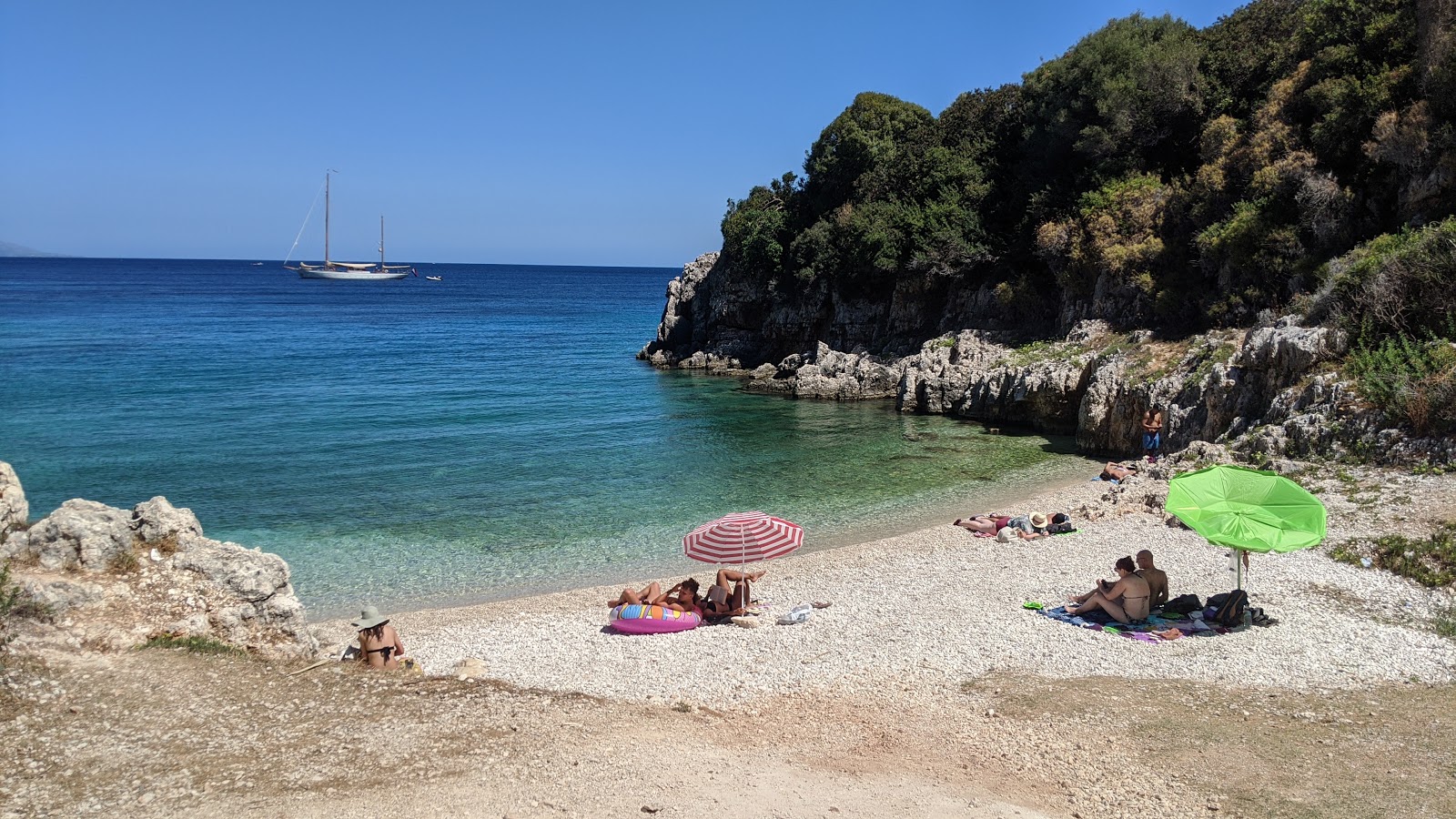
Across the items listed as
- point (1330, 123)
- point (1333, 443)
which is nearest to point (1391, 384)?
point (1333, 443)

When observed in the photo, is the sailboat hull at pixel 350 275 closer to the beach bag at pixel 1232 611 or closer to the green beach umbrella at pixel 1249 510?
the green beach umbrella at pixel 1249 510

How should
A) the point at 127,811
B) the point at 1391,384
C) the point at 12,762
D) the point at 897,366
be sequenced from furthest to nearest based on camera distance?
the point at 897,366
the point at 1391,384
the point at 12,762
the point at 127,811

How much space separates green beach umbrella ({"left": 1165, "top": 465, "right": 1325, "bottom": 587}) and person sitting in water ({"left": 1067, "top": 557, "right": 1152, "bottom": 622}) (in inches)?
46.7

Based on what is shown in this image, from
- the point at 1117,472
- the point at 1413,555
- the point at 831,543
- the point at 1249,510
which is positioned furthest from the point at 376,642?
the point at 1117,472

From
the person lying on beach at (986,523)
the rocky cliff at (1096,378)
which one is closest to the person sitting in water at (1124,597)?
the person lying on beach at (986,523)

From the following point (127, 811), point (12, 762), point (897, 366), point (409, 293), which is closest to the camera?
point (127, 811)

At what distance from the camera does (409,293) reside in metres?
124

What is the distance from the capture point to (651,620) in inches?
528

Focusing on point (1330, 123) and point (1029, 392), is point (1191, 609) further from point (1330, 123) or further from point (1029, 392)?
point (1330, 123)

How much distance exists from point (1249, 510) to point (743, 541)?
23.3ft

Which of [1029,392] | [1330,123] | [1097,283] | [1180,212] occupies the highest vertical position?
[1330,123]

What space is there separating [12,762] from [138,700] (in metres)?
1.21

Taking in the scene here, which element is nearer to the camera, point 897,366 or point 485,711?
point 485,711

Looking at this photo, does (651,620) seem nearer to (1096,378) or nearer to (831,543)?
(831,543)
